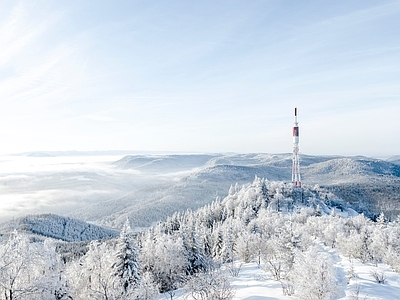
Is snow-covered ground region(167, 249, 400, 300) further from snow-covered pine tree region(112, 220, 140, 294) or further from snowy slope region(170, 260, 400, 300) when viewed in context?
snow-covered pine tree region(112, 220, 140, 294)

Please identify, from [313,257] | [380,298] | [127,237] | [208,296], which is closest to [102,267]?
[127,237]

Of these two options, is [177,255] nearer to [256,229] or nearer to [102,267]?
[102,267]

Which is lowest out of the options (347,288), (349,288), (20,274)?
(347,288)

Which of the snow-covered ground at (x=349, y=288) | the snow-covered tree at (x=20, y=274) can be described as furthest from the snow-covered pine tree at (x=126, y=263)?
the snow-covered tree at (x=20, y=274)

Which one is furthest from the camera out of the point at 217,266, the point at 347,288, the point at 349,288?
the point at 217,266

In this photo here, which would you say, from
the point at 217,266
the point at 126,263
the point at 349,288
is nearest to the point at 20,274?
the point at 126,263

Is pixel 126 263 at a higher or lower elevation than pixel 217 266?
higher

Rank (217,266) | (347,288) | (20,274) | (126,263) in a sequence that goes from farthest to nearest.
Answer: (217,266) < (126,263) < (347,288) < (20,274)

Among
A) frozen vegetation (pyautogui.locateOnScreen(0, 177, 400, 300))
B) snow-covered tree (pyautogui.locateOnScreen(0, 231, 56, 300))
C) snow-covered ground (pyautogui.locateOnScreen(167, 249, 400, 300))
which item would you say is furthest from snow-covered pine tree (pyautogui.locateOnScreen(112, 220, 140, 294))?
snow-covered tree (pyautogui.locateOnScreen(0, 231, 56, 300))

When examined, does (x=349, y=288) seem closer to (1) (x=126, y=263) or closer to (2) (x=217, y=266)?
(1) (x=126, y=263)
